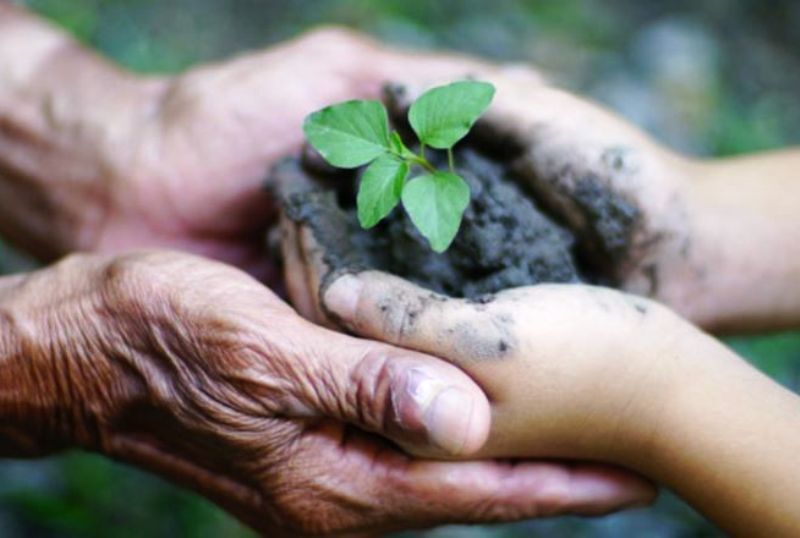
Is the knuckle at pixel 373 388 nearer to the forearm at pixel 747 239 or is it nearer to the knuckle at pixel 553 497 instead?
the knuckle at pixel 553 497

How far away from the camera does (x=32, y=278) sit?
156 cm

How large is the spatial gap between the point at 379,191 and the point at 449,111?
0.48 feet

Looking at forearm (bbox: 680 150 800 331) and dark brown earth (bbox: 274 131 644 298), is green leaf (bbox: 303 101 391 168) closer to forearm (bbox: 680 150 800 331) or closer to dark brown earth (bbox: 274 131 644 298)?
dark brown earth (bbox: 274 131 644 298)

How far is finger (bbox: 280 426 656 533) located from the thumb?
10 cm

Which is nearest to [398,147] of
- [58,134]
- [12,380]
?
[12,380]

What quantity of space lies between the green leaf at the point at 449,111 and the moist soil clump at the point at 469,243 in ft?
0.56

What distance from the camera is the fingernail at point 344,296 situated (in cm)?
140

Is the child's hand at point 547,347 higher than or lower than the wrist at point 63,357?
higher

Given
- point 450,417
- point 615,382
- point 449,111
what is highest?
point 449,111

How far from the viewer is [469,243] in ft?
4.77

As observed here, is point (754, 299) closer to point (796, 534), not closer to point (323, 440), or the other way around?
point (796, 534)

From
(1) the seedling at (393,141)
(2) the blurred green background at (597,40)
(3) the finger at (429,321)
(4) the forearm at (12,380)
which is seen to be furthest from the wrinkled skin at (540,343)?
(2) the blurred green background at (597,40)

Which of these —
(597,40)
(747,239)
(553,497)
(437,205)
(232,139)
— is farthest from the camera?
(597,40)

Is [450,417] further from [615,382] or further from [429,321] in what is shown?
[615,382]
